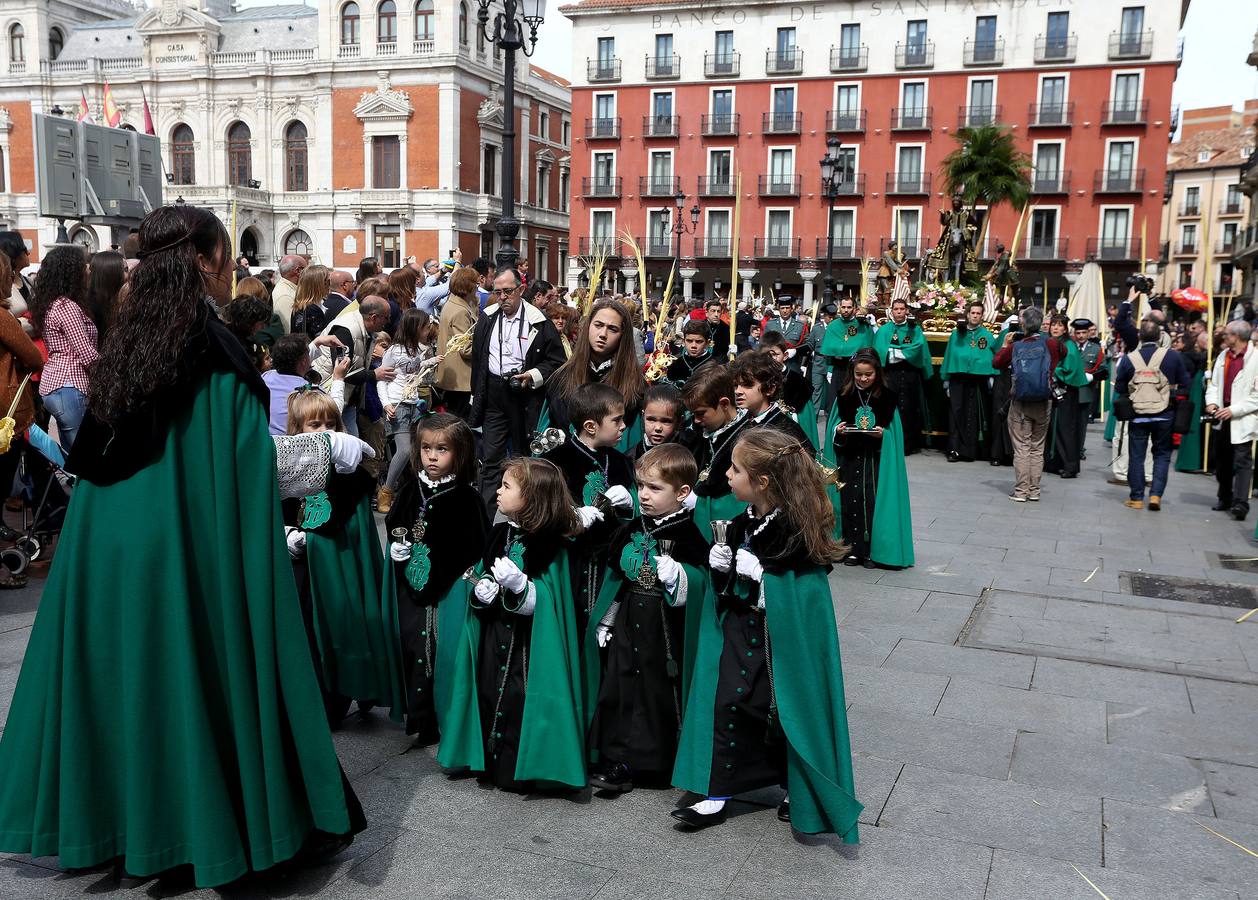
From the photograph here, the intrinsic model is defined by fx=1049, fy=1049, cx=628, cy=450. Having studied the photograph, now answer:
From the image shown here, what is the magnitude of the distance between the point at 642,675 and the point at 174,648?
1.64 meters

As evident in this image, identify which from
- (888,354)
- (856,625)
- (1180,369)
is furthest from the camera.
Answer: (888,354)

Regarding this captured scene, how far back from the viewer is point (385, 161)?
4950 centimetres

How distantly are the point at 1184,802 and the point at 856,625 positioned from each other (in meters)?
2.31

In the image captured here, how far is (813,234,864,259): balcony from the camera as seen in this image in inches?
1674

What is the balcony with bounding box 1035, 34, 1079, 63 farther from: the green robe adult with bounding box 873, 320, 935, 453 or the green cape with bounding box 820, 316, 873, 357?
the green cape with bounding box 820, 316, 873, 357

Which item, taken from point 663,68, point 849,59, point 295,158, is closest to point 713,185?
point 663,68

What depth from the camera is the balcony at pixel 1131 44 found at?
128ft

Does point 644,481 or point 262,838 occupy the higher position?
point 644,481

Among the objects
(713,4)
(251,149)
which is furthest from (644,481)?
(251,149)

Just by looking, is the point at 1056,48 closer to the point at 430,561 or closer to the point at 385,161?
the point at 385,161

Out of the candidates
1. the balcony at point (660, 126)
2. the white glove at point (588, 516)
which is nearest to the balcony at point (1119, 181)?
the balcony at point (660, 126)

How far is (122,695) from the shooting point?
2836 mm

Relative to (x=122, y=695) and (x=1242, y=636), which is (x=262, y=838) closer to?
(x=122, y=695)

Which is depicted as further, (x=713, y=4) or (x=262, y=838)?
(x=713, y=4)
